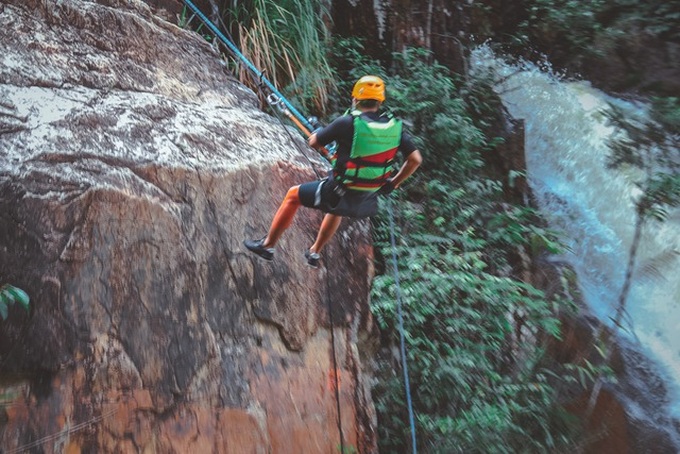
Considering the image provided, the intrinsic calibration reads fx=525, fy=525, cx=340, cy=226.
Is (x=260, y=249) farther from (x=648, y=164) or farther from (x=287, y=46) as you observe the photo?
(x=648, y=164)

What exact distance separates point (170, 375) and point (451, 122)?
3.75 m

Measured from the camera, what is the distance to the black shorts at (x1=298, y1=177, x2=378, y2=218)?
335cm

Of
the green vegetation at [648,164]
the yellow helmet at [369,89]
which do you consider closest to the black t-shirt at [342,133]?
the yellow helmet at [369,89]

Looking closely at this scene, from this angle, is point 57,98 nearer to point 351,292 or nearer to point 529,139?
point 351,292

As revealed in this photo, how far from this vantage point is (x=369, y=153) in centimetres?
322

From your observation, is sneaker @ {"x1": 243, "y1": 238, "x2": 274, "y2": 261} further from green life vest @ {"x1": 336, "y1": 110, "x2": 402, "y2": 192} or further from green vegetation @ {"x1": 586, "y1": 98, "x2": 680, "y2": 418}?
green vegetation @ {"x1": 586, "y1": 98, "x2": 680, "y2": 418}

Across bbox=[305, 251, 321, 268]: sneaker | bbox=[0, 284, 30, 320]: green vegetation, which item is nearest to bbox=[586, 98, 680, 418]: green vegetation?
bbox=[305, 251, 321, 268]: sneaker

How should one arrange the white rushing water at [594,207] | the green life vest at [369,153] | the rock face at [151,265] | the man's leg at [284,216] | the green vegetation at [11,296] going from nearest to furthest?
the green vegetation at [11,296] < the rock face at [151,265] < the green life vest at [369,153] < the man's leg at [284,216] < the white rushing water at [594,207]

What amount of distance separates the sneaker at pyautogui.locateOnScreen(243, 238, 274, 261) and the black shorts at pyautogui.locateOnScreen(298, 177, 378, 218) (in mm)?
453

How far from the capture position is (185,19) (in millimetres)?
5133

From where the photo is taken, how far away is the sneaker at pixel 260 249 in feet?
11.8

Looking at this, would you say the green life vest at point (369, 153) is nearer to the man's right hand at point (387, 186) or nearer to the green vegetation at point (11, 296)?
the man's right hand at point (387, 186)

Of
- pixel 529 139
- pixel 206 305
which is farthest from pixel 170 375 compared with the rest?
pixel 529 139

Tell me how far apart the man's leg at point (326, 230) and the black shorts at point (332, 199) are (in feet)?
0.68
